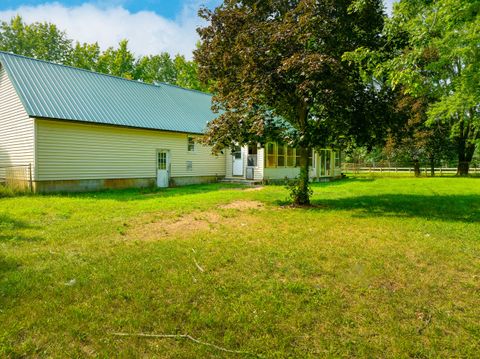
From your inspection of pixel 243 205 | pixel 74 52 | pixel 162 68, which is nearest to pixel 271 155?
pixel 243 205

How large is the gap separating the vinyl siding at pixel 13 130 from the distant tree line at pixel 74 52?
78.6 feet

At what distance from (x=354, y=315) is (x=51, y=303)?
11.0ft

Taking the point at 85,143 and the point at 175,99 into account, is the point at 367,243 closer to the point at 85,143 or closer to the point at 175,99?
the point at 85,143

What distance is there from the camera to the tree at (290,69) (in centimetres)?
867

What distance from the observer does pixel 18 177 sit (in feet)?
47.6

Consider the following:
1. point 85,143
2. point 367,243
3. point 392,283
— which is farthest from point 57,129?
point 392,283

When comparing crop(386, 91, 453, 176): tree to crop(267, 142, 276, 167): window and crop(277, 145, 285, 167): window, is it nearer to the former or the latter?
crop(277, 145, 285, 167): window

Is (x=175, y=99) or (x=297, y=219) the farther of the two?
(x=175, y=99)

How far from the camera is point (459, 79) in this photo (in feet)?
33.2

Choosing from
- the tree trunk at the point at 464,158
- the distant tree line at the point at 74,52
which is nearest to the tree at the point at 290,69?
the tree trunk at the point at 464,158

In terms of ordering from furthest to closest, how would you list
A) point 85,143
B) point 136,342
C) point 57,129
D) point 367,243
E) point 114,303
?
point 85,143
point 57,129
point 367,243
point 114,303
point 136,342

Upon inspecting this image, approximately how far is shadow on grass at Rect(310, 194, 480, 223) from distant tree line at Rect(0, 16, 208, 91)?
3107 centimetres

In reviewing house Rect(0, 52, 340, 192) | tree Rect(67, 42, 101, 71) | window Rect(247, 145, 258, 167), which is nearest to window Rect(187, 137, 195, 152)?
house Rect(0, 52, 340, 192)

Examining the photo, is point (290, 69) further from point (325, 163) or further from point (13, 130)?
point (325, 163)
